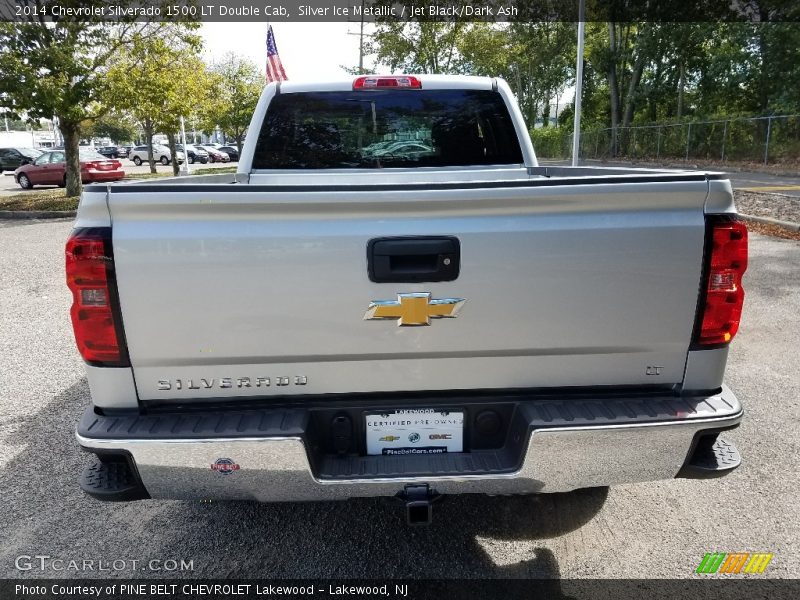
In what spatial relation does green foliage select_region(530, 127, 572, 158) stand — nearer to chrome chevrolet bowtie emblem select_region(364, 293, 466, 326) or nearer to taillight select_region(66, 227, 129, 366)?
chrome chevrolet bowtie emblem select_region(364, 293, 466, 326)

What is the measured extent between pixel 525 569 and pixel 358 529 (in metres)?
0.84

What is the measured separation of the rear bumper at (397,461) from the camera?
204 centimetres

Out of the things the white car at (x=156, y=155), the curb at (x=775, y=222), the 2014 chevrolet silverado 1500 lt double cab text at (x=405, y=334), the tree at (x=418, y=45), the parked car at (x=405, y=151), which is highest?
the tree at (x=418, y=45)

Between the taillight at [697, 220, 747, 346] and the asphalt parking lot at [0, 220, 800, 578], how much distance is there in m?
1.17

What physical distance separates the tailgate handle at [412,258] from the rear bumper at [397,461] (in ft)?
1.98

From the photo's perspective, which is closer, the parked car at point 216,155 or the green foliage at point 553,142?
the green foliage at point 553,142

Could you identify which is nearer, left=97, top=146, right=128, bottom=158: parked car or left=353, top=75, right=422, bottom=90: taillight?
left=353, top=75, right=422, bottom=90: taillight

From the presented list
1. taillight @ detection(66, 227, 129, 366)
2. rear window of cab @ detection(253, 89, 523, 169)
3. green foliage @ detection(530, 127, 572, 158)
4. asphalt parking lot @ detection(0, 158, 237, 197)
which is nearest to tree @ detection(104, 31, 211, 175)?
asphalt parking lot @ detection(0, 158, 237, 197)

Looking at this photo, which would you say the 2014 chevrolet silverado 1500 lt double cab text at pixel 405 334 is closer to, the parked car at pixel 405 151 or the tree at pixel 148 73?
the parked car at pixel 405 151

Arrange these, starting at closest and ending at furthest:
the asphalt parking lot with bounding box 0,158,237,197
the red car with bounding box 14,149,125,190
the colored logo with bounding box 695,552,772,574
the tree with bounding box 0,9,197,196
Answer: the colored logo with bounding box 695,552,772,574 < the tree with bounding box 0,9,197,196 < the red car with bounding box 14,149,125,190 < the asphalt parking lot with bounding box 0,158,237,197

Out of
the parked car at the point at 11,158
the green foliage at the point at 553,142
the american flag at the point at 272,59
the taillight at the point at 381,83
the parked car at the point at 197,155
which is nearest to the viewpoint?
the taillight at the point at 381,83

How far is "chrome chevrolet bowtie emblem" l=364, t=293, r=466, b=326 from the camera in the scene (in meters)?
2.07

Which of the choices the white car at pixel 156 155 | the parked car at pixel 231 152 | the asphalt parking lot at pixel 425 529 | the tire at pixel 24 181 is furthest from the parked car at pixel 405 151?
the parked car at pixel 231 152

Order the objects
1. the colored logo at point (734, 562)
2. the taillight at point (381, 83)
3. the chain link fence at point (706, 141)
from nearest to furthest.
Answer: the colored logo at point (734, 562)
the taillight at point (381, 83)
the chain link fence at point (706, 141)
